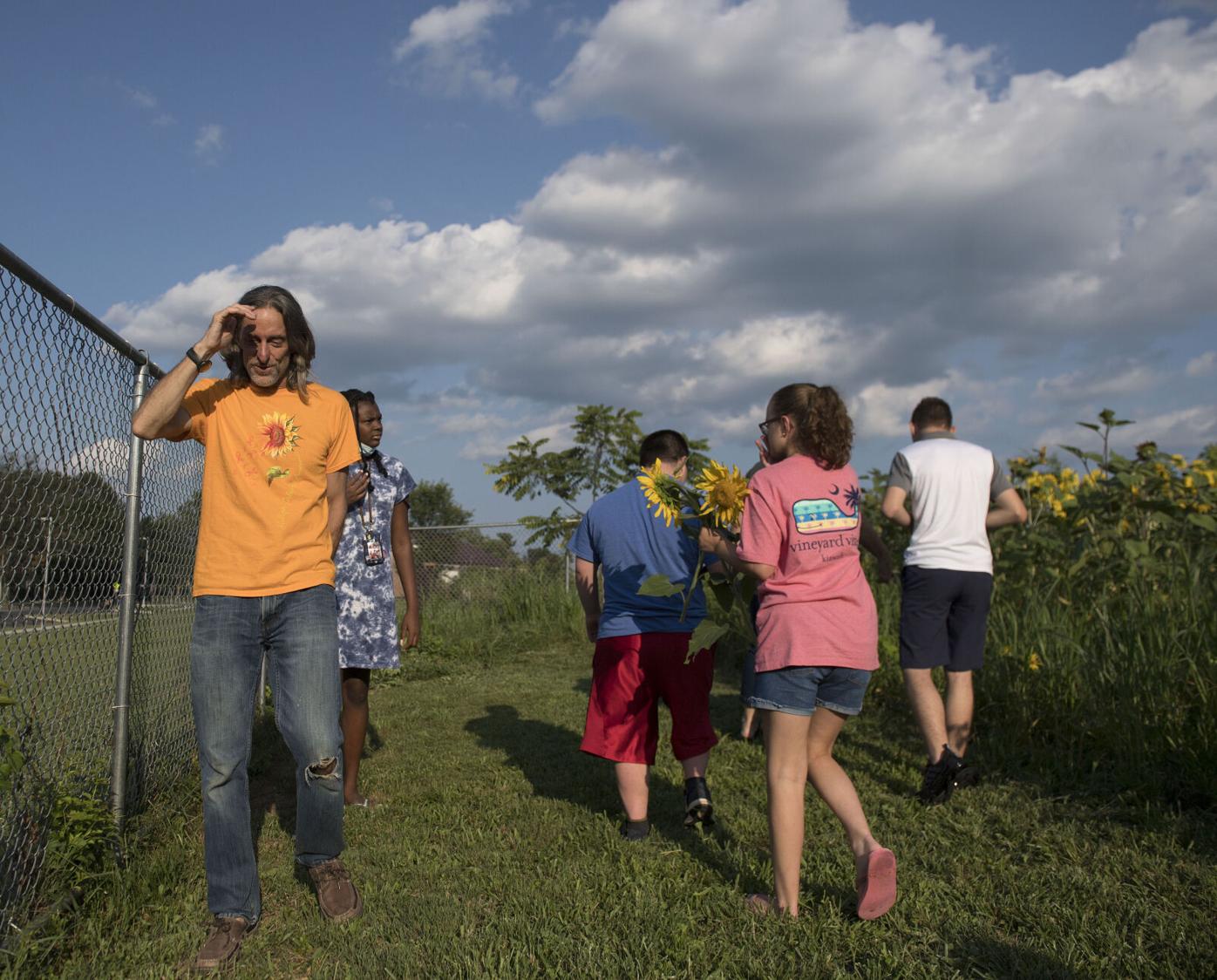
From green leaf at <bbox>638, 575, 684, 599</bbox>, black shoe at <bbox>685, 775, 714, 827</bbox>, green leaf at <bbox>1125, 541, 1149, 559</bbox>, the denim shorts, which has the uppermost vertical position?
green leaf at <bbox>1125, 541, 1149, 559</bbox>

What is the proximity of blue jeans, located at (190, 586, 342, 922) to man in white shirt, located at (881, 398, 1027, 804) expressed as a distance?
2906 millimetres

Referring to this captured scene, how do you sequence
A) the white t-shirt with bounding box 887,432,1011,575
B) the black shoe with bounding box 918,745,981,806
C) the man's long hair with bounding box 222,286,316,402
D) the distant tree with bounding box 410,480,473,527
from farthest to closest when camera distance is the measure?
1. the distant tree with bounding box 410,480,473,527
2. the white t-shirt with bounding box 887,432,1011,575
3. the black shoe with bounding box 918,745,981,806
4. the man's long hair with bounding box 222,286,316,402

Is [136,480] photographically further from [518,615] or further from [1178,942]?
[518,615]

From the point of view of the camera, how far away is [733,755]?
5.72 m

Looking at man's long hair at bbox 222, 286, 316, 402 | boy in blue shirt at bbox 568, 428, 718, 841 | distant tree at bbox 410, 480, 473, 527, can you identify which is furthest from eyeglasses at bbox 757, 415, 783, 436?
distant tree at bbox 410, 480, 473, 527

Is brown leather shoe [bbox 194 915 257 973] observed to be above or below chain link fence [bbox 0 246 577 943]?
below

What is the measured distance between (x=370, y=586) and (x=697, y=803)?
6.22 feet

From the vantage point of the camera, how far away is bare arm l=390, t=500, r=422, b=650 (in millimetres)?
4883

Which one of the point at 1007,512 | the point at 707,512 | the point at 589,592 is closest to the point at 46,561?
the point at 707,512

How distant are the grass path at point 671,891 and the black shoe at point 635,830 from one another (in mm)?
51

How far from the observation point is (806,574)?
10.8 feet

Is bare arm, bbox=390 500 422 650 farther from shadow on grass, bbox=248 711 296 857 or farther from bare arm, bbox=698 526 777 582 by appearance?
bare arm, bbox=698 526 777 582

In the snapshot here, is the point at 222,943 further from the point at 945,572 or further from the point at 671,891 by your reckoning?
the point at 945,572

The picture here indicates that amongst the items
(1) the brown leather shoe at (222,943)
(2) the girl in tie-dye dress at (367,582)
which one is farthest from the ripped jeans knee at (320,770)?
(2) the girl in tie-dye dress at (367,582)
